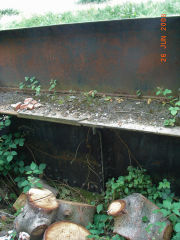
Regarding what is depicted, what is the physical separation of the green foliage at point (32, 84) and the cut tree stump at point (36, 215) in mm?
1399

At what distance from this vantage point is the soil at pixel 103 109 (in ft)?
7.40

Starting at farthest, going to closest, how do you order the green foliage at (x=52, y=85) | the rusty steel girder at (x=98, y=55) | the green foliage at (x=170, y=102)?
1. the green foliage at (x=52, y=85)
2. the rusty steel girder at (x=98, y=55)
3. the green foliage at (x=170, y=102)

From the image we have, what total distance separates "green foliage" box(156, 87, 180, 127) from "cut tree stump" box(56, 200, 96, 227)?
139 centimetres

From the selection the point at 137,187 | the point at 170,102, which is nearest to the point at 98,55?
the point at 170,102

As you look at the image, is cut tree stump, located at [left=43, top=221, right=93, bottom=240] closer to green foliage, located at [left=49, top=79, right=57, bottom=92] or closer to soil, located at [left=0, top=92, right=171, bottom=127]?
soil, located at [left=0, top=92, right=171, bottom=127]

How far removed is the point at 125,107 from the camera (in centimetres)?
247

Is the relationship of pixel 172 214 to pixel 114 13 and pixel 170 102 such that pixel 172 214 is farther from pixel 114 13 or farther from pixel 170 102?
pixel 114 13

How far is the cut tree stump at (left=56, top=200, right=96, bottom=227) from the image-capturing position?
2.50m

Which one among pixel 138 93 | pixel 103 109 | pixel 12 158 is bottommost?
pixel 12 158

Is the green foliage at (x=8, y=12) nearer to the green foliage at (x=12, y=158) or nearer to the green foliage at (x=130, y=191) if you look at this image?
the green foliage at (x=12, y=158)

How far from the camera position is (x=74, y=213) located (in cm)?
254

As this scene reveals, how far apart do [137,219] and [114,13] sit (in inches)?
114

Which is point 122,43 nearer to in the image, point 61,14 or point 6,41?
point 6,41
